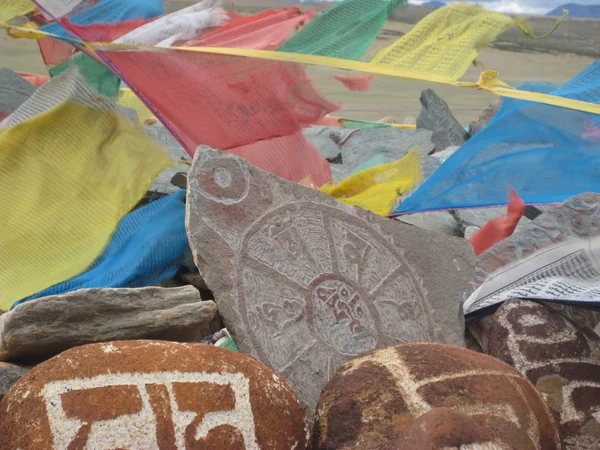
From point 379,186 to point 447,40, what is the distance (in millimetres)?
696

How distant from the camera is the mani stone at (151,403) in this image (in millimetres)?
1664

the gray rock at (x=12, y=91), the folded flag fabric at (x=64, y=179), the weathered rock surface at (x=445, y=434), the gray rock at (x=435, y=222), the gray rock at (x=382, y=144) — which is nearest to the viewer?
the weathered rock surface at (x=445, y=434)

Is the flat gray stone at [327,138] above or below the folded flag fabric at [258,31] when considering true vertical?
below

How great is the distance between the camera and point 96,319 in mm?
2193

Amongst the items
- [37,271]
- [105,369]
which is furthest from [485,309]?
[37,271]

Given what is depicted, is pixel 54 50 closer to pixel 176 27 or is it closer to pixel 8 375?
pixel 176 27

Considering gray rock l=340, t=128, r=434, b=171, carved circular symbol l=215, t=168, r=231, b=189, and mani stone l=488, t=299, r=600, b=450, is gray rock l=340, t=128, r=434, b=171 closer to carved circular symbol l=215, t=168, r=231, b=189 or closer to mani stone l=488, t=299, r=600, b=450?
carved circular symbol l=215, t=168, r=231, b=189

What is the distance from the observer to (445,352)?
6.72ft

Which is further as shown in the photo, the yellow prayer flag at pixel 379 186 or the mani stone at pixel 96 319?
the yellow prayer flag at pixel 379 186

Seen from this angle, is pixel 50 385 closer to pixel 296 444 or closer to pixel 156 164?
pixel 296 444

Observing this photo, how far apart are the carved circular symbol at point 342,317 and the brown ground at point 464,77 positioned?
972 mm

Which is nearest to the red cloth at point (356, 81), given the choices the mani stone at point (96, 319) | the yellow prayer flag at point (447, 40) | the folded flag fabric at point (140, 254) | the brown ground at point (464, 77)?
the brown ground at point (464, 77)

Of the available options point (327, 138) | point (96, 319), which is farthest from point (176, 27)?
point (327, 138)

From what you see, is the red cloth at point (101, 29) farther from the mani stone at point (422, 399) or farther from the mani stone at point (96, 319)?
the mani stone at point (422, 399)
